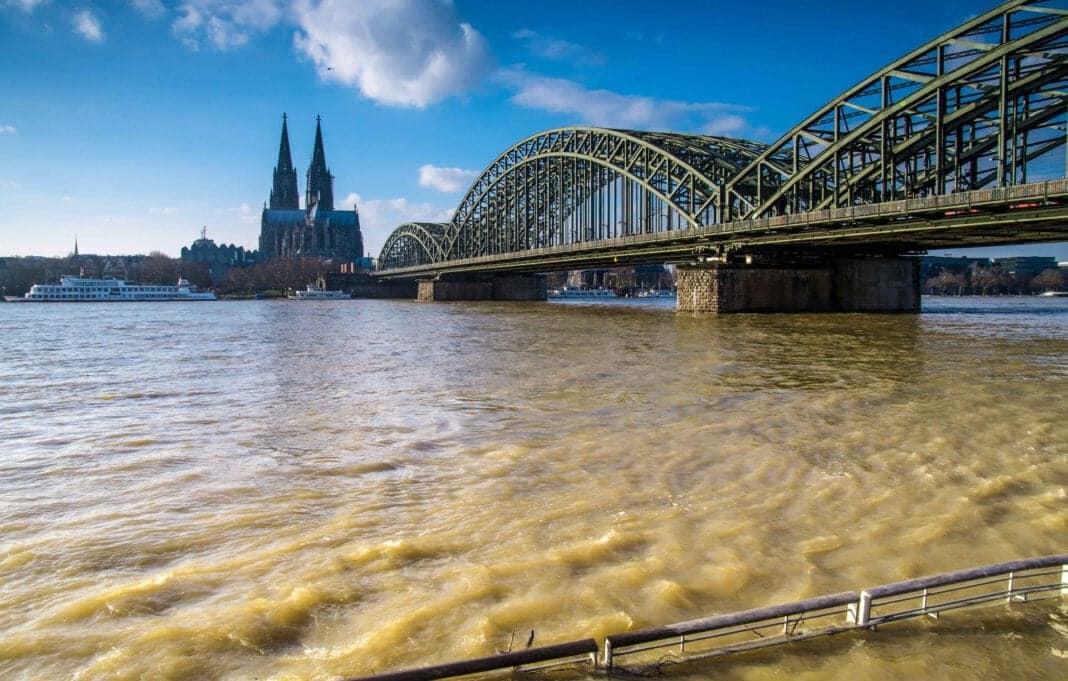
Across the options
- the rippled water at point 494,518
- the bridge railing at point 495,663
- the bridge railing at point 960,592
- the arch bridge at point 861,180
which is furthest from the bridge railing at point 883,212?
the bridge railing at point 495,663

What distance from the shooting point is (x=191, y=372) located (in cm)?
1688

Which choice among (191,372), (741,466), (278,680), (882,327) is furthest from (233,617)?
(882,327)

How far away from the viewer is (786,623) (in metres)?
3.30

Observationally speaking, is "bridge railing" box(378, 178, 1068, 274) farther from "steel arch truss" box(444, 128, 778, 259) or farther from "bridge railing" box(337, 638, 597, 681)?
"bridge railing" box(337, 638, 597, 681)

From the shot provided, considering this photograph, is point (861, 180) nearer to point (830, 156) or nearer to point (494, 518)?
point (830, 156)

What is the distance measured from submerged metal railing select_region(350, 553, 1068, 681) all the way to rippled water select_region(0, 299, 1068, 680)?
113 mm

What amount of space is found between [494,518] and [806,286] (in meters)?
43.8

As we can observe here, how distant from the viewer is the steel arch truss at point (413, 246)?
120625 mm

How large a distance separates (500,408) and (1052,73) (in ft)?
110

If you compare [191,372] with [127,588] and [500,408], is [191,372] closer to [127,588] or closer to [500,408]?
[500,408]

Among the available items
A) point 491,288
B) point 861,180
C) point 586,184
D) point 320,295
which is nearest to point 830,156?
point 861,180

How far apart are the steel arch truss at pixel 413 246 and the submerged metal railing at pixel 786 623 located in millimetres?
110346

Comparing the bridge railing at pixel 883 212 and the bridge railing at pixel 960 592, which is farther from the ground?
the bridge railing at pixel 883 212

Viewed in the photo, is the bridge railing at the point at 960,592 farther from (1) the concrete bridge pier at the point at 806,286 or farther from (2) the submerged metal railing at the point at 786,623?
(1) the concrete bridge pier at the point at 806,286
